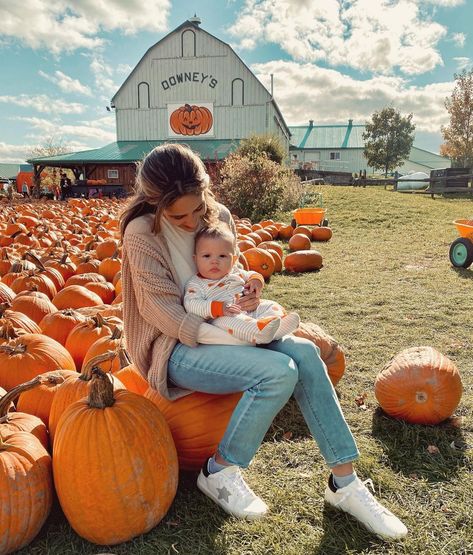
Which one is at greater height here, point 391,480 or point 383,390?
point 383,390

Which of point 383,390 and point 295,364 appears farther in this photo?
point 383,390

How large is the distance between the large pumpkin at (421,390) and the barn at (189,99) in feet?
82.2

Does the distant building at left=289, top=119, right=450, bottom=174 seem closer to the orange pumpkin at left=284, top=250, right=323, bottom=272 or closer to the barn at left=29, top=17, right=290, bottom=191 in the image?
the barn at left=29, top=17, right=290, bottom=191

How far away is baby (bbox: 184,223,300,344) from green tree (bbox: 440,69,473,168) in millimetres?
33927

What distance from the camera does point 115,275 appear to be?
17.0 ft

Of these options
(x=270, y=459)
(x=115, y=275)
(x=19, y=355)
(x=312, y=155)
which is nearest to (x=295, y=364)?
(x=270, y=459)

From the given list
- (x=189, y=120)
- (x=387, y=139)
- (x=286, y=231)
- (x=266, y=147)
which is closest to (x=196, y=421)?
(x=286, y=231)

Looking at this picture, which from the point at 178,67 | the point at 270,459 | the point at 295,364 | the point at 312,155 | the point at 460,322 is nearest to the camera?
the point at 295,364

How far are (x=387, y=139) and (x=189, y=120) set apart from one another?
3515cm

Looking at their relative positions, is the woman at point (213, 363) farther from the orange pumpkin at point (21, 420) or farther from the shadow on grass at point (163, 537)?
the orange pumpkin at point (21, 420)

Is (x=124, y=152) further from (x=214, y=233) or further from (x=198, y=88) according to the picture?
(x=214, y=233)

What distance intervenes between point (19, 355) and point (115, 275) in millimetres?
2522

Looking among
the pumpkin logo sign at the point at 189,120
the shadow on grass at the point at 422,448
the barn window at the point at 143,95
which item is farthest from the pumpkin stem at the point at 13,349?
the barn window at the point at 143,95

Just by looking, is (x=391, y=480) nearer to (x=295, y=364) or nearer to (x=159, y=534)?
(x=295, y=364)
